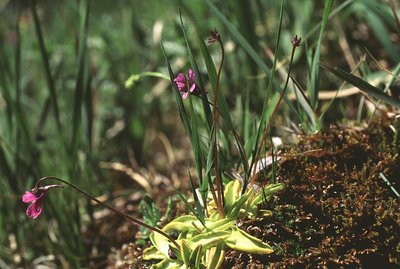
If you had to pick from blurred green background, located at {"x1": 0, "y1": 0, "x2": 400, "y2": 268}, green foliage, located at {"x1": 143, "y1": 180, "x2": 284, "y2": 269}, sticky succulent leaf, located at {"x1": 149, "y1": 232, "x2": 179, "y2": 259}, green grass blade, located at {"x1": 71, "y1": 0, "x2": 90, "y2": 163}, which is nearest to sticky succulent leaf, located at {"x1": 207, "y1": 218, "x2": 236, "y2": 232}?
green foliage, located at {"x1": 143, "y1": 180, "x2": 284, "y2": 269}

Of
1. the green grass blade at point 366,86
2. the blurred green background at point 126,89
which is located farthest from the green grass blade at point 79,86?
the green grass blade at point 366,86

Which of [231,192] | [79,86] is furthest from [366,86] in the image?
[79,86]

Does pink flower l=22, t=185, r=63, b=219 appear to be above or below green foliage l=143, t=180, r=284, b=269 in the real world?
above

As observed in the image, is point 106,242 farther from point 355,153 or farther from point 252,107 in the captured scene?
point 355,153

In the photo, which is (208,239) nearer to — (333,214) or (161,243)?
(161,243)

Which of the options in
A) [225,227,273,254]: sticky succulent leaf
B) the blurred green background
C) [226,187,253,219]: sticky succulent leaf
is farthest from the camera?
the blurred green background

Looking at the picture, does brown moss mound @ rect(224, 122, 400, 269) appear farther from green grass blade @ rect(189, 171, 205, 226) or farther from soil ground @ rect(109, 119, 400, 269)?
green grass blade @ rect(189, 171, 205, 226)

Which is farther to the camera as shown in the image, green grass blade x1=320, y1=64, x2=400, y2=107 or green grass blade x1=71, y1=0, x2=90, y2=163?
green grass blade x1=71, y1=0, x2=90, y2=163
